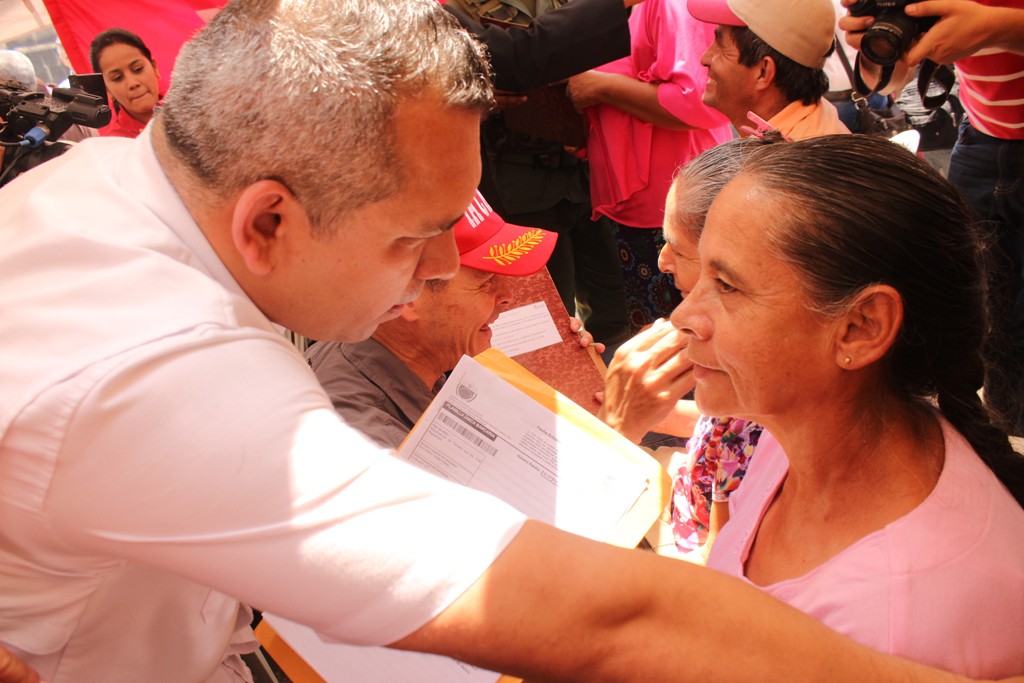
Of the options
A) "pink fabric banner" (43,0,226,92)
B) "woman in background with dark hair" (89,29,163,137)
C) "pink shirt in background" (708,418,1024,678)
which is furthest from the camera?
"pink fabric banner" (43,0,226,92)

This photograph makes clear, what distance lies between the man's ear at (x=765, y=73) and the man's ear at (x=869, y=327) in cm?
159

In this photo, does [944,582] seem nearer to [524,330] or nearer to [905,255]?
[905,255]

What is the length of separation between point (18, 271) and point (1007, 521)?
1459mm

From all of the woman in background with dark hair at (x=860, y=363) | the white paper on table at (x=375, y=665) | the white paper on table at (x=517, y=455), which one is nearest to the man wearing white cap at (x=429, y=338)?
the white paper on table at (x=517, y=455)

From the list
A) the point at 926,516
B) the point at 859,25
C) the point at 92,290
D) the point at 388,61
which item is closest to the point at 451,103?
the point at 388,61

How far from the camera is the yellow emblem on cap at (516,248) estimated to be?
2.17m

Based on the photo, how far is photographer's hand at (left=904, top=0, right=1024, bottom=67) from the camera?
7.26 ft

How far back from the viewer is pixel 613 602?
0.86 metres

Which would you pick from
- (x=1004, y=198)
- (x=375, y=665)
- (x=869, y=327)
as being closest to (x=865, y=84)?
(x=1004, y=198)

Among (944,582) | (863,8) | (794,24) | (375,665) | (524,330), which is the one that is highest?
(863,8)

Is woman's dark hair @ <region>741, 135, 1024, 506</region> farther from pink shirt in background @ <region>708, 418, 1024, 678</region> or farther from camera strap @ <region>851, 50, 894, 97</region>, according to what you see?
camera strap @ <region>851, 50, 894, 97</region>

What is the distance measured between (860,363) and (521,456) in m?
0.66

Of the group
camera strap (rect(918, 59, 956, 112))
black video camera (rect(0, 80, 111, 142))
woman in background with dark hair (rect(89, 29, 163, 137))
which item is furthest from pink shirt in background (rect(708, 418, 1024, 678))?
woman in background with dark hair (rect(89, 29, 163, 137))

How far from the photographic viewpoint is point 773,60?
2.69 meters
